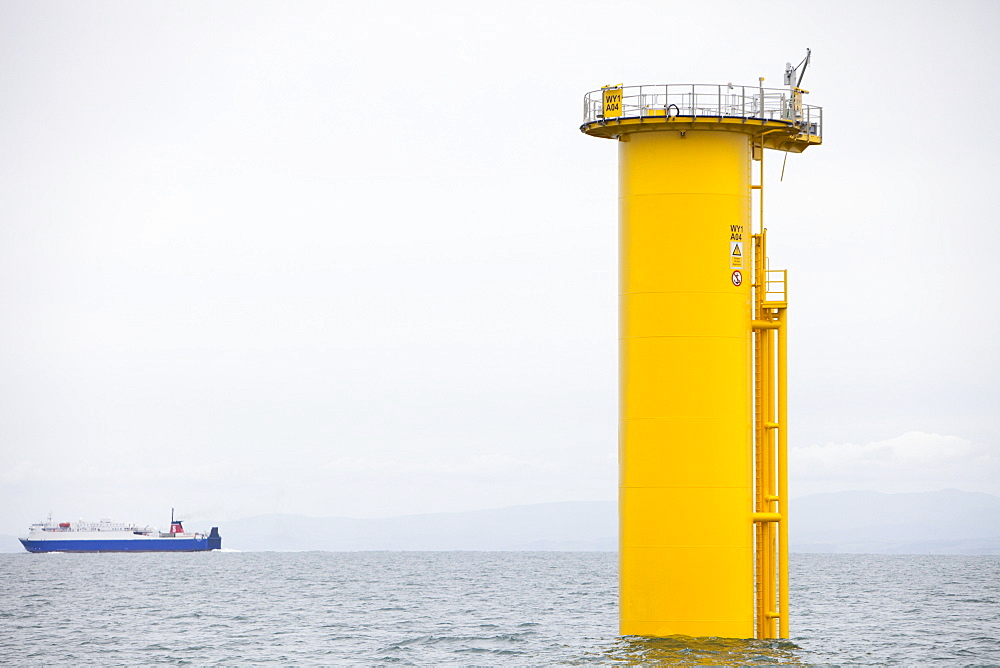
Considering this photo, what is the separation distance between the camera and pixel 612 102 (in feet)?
93.5

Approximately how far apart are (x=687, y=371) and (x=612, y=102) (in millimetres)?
5631

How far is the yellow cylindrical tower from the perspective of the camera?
2762 cm

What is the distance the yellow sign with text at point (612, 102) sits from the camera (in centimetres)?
2838

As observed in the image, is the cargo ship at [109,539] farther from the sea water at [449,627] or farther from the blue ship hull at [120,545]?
the sea water at [449,627]

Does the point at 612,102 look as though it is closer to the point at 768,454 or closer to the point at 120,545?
the point at 768,454

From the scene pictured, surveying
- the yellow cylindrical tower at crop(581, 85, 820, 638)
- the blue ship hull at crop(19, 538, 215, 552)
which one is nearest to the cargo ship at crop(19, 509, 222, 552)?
the blue ship hull at crop(19, 538, 215, 552)

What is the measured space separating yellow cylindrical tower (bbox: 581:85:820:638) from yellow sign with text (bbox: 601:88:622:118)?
2 centimetres

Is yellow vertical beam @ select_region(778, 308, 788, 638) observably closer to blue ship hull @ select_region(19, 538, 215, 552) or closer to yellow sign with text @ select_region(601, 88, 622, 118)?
yellow sign with text @ select_region(601, 88, 622, 118)

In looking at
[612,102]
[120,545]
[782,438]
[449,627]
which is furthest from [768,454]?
[120,545]

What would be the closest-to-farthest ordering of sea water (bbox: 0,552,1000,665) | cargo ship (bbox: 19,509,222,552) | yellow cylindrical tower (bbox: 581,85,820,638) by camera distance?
yellow cylindrical tower (bbox: 581,85,820,638) → sea water (bbox: 0,552,1000,665) → cargo ship (bbox: 19,509,222,552)

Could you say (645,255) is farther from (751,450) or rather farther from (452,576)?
(452,576)

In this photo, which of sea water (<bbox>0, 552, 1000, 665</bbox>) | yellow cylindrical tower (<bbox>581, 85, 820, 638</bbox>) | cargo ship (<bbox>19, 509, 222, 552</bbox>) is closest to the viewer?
yellow cylindrical tower (<bbox>581, 85, 820, 638</bbox>)

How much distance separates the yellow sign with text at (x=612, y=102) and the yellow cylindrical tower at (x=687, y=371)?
25 millimetres

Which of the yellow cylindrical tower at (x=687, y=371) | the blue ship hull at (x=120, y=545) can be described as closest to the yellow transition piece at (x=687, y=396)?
the yellow cylindrical tower at (x=687, y=371)
